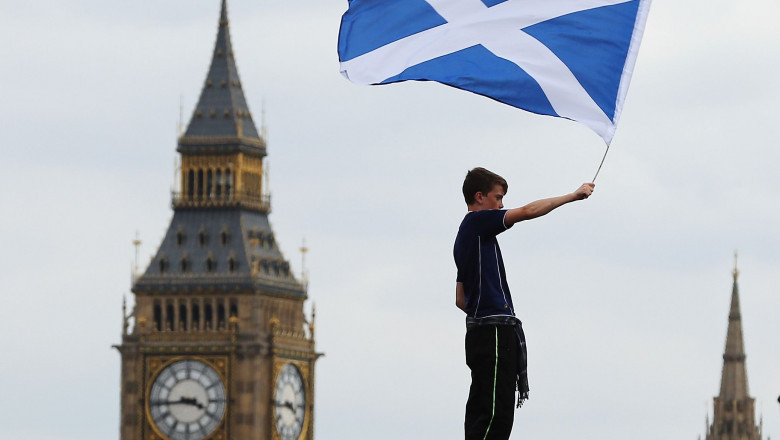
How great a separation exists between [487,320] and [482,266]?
1.47 feet

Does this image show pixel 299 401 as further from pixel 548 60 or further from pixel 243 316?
pixel 548 60

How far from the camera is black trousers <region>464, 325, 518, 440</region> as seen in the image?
95.6ft

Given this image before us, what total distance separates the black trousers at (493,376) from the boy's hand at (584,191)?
155 centimetres

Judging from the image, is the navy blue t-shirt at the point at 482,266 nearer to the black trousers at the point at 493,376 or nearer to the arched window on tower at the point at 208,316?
the black trousers at the point at 493,376

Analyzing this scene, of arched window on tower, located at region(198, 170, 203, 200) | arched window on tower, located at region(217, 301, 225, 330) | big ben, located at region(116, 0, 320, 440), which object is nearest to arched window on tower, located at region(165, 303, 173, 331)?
big ben, located at region(116, 0, 320, 440)

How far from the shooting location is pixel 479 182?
2897cm

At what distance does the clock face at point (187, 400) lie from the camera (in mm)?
151500

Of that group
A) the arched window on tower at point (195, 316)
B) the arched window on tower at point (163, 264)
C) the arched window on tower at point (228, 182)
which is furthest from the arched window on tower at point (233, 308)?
the arched window on tower at point (228, 182)

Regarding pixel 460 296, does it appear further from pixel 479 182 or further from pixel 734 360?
pixel 734 360

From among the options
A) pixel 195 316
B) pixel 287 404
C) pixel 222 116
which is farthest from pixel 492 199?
pixel 222 116

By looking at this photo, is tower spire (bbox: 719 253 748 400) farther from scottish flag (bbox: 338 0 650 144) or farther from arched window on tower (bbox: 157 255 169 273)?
scottish flag (bbox: 338 0 650 144)

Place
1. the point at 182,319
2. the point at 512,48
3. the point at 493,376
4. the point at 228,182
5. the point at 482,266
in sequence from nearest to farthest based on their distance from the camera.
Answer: the point at 482,266 < the point at 493,376 < the point at 512,48 < the point at 182,319 < the point at 228,182

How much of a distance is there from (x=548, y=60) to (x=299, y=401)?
123897 millimetres

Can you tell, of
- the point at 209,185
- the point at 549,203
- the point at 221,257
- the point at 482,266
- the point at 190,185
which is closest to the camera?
the point at 549,203
